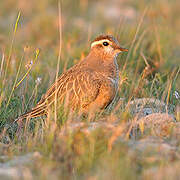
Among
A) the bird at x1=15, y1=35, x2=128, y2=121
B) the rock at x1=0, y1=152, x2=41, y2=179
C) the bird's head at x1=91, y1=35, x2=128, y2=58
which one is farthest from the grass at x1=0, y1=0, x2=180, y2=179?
the bird's head at x1=91, y1=35, x2=128, y2=58

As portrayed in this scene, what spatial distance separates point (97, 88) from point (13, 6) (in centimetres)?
1014

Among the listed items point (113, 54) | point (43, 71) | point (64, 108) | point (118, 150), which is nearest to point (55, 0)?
point (43, 71)

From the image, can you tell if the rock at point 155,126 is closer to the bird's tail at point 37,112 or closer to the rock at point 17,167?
the rock at point 17,167

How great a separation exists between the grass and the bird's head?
0.53 meters

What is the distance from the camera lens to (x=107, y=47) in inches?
232

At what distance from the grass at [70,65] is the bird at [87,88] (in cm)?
19

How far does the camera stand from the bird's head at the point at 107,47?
588 centimetres

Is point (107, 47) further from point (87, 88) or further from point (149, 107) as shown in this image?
point (149, 107)

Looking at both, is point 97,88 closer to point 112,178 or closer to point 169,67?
point 112,178

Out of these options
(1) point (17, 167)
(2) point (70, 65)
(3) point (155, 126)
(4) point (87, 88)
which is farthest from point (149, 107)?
(1) point (17, 167)

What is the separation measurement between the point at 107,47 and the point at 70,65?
1969 millimetres

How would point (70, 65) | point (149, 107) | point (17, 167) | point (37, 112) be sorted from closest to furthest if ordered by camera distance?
point (17, 167)
point (37, 112)
point (149, 107)
point (70, 65)

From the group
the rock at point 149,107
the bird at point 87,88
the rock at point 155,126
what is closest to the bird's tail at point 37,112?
the bird at point 87,88

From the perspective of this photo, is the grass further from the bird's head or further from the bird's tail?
the bird's head
